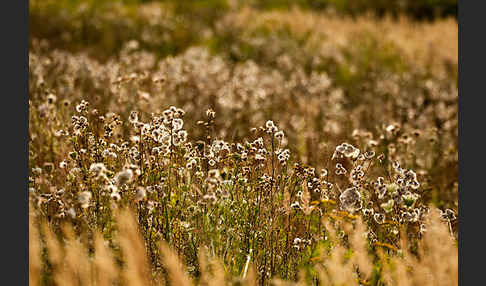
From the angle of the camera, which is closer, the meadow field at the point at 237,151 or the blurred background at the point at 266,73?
the meadow field at the point at 237,151

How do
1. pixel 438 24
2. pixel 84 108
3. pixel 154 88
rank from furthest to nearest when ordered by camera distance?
pixel 438 24
pixel 154 88
pixel 84 108

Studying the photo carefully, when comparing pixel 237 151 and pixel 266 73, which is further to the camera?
pixel 266 73

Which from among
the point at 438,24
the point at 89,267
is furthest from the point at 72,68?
the point at 438,24

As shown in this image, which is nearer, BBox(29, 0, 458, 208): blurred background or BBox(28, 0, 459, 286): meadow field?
BBox(28, 0, 459, 286): meadow field

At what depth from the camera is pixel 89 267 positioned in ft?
8.73

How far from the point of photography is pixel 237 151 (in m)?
4.15

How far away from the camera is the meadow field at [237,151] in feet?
9.86

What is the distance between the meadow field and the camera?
118 inches

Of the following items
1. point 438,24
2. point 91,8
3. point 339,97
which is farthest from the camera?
point 438,24

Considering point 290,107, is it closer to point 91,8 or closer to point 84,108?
point 84,108

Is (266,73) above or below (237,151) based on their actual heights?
above

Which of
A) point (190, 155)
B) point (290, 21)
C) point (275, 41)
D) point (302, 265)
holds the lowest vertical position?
point (302, 265)

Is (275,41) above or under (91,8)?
under

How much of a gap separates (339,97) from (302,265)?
18.8ft
